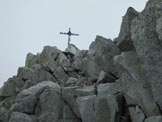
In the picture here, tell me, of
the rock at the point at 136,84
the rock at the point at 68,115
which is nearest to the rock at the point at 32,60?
the rock at the point at 68,115

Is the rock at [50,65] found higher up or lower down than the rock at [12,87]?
higher up

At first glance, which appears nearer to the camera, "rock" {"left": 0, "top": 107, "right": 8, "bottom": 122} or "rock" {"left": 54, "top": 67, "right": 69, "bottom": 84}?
"rock" {"left": 0, "top": 107, "right": 8, "bottom": 122}

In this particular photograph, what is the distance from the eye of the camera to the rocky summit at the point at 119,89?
→ 15773 mm

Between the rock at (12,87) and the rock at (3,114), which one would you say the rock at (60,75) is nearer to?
the rock at (12,87)

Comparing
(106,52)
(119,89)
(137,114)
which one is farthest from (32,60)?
(137,114)

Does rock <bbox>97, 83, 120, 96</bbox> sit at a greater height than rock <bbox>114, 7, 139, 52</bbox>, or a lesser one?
lesser

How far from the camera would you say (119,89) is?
21734mm

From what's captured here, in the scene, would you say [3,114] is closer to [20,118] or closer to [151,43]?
[20,118]

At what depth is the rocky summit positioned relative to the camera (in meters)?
15.8

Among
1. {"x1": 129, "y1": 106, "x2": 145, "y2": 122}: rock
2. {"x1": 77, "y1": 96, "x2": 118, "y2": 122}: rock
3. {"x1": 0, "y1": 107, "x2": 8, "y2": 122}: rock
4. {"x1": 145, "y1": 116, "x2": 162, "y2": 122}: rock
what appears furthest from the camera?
{"x1": 0, "y1": 107, "x2": 8, "y2": 122}: rock

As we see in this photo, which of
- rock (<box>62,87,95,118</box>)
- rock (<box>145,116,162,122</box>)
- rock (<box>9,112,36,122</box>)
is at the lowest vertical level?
rock (<box>9,112,36,122</box>)

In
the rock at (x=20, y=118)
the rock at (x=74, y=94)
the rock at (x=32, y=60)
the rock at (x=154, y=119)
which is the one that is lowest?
the rock at (x=20, y=118)

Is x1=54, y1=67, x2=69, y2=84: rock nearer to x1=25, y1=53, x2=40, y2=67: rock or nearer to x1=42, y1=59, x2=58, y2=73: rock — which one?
x1=42, y1=59, x2=58, y2=73: rock

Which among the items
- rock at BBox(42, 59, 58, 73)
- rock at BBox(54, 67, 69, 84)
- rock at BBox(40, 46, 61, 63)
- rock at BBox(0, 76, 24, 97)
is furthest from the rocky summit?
rock at BBox(40, 46, 61, 63)
